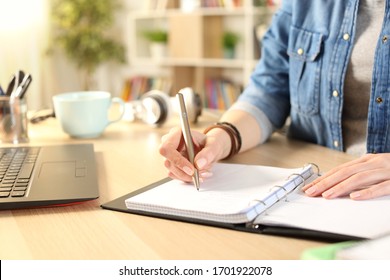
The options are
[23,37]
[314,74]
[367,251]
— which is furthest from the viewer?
[23,37]

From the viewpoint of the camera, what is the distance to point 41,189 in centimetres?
79

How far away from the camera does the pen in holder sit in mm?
1201

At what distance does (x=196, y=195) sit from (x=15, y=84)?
2.30ft

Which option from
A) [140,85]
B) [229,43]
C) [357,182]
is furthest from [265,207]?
[140,85]

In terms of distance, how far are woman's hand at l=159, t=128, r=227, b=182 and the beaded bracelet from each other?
67 mm

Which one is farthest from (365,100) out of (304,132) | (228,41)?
(228,41)

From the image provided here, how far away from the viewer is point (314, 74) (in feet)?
3.78

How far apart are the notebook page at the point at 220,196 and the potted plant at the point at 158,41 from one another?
2.98 m

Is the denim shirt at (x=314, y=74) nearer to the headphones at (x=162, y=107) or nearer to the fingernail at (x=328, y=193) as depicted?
the headphones at (x=162, y=107)

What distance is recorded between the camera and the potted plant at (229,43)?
11.2 feet

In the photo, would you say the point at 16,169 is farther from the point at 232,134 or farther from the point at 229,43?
the point at 229,43

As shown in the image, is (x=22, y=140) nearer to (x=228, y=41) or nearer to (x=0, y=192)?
(x=0, y=192)

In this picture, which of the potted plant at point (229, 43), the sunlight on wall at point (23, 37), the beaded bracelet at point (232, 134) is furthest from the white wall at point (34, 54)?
the beaded bracelet at point (232, 134)

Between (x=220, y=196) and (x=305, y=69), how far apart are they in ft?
1.78
